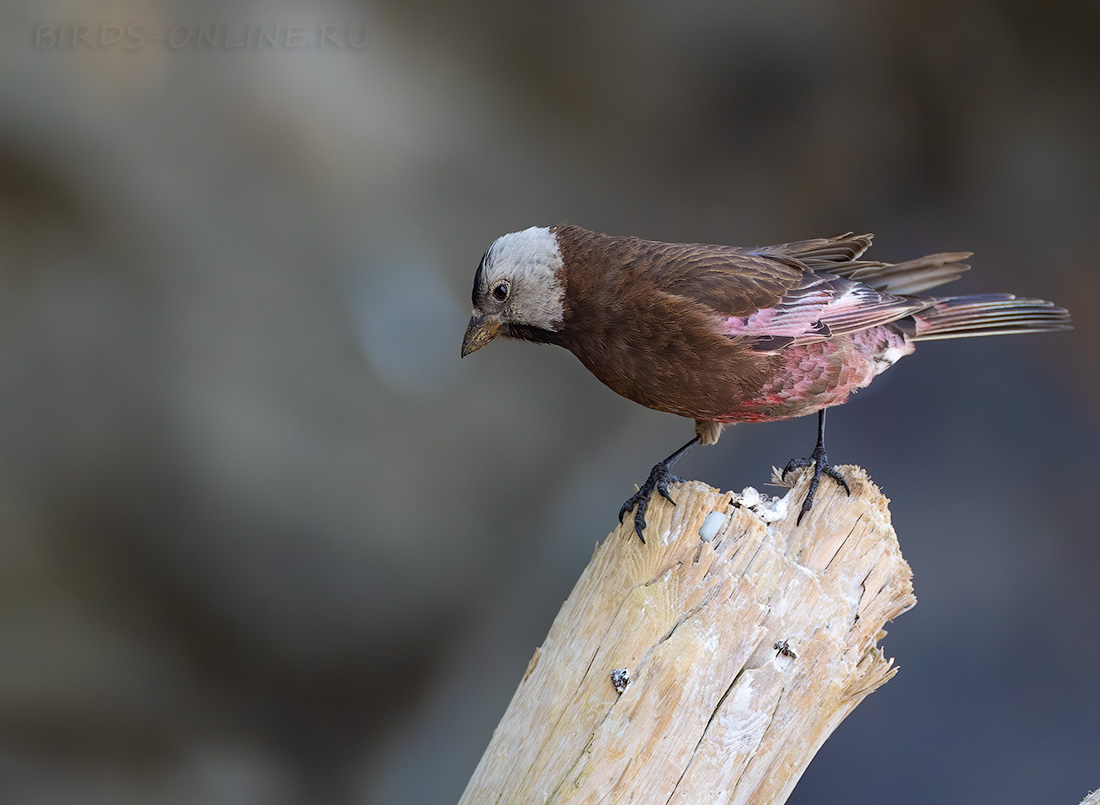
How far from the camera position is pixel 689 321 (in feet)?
5.66

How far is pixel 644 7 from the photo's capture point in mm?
3236

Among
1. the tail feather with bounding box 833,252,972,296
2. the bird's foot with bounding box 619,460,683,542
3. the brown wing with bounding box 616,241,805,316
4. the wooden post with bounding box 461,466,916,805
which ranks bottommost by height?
the wooden post with bounding box 461,466,916,805

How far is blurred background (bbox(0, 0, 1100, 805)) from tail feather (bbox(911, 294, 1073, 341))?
1387mm

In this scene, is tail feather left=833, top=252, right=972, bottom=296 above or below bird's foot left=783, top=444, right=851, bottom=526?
above

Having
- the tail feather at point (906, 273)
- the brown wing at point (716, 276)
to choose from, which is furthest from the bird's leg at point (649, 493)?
the tail feather at point (906, 273)

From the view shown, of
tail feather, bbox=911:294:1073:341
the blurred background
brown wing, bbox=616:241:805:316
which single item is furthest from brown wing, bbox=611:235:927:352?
the blurred background

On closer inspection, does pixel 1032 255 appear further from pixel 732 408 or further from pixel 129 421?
pixel 129 421

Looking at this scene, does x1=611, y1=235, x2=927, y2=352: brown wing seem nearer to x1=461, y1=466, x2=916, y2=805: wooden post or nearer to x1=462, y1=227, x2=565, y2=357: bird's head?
x1=462, y1=227, x2=565, y2=357: bird's head

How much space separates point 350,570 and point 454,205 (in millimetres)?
1481

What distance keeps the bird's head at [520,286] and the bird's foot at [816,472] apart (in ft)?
2.11

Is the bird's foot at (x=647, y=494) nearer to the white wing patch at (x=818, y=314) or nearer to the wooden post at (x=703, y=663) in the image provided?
the wooden post at (x=703, y=663)

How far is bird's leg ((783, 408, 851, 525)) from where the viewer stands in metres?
1.66

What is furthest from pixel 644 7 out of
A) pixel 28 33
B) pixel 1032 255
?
pixel 28 33

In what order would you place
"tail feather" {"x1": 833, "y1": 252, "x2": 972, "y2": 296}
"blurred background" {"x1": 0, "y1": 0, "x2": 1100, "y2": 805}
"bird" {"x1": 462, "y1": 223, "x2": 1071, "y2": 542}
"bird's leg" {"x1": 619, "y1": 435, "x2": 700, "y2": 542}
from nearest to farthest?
"bird's leg" {"x1": 619, "y1": 435, "x2": 700, "y2": 542}, "bird" {"x1": 462, "y1": 223, "x2": 1071, "y2": 542}, "tail feather" {"x1": 833, "y1": 252, "x2": 972, "y2": 296}, "blurred background" {"x1": 0, "y1": 0, "x2": 1100, "y2": 805}
